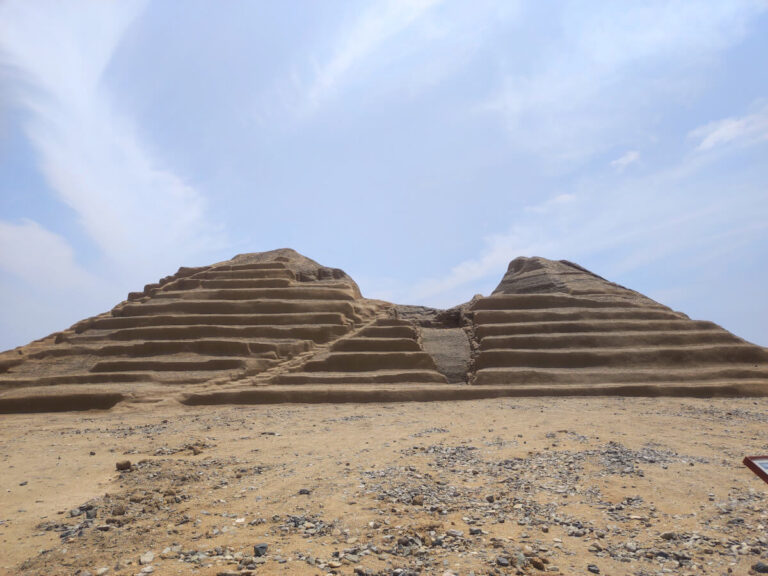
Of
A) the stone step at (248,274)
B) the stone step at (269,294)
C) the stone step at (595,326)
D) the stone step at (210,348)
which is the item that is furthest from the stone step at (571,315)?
the stone step at (248,274)

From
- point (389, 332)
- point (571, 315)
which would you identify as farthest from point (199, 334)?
point (571, 315)

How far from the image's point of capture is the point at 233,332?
2170 centimetres

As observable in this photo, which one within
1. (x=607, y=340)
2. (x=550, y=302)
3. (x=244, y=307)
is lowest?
(x=607, y=340)

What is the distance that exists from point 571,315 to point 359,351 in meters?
9.56

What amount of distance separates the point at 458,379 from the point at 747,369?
10.3 m

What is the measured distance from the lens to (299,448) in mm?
10078

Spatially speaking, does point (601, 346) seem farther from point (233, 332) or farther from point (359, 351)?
point (233, 332)

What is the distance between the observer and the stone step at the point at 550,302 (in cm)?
2373

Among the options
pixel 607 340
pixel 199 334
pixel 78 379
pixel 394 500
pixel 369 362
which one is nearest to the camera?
pixel 394 500

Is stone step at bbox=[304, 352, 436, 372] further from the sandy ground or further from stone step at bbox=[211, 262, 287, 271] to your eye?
stone step at bbox=[211, 262, 287, 271]

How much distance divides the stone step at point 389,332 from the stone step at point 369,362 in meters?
1.91

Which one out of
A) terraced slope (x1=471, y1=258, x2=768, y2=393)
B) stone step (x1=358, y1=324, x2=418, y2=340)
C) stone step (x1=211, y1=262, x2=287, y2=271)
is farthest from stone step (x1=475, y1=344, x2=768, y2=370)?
stone step (x1=211, y1=262, x2=287, y2=271)

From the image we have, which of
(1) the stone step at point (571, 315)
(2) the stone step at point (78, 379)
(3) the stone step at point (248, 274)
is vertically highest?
(3) the stone step at point (248, 274)

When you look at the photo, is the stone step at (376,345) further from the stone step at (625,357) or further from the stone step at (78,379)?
the stone step at (78,379)
